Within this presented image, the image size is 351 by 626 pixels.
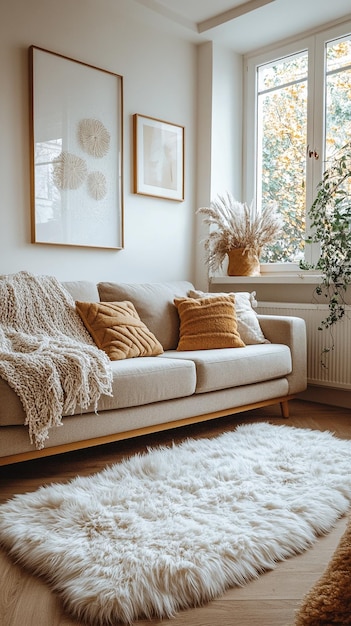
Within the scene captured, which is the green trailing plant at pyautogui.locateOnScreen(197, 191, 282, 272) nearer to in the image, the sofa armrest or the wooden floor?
the sofa armrest

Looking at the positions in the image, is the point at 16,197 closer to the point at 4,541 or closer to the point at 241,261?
the point at 241,261

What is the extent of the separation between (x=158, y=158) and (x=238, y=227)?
30.8 inches

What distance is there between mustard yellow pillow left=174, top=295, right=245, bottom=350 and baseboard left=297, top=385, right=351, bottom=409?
3.15 feet

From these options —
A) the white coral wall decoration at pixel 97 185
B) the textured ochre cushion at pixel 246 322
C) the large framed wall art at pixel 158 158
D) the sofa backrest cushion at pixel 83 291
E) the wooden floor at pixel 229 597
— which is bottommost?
the wooden floor at pixel 229 597

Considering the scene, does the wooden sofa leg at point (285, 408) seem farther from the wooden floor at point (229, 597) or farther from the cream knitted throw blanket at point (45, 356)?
the wooden floor at point (229, 597)

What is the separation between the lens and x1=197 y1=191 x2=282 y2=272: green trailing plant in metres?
4.00

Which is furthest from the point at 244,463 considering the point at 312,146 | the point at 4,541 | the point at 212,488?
the point at 312,146

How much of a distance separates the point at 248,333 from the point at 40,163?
166cm

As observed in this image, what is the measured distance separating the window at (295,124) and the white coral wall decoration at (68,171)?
1478 mm

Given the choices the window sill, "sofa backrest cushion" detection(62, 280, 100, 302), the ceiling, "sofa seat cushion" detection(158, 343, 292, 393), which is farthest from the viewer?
the window sill

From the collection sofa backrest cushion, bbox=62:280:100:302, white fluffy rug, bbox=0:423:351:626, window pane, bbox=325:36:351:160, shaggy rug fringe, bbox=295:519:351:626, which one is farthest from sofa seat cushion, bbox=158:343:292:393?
shaggy rug fringe, bbox=295:519:351:626

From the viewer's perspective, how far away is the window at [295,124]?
12.7 ft

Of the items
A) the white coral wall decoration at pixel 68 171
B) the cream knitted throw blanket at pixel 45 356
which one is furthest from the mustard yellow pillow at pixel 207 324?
the white coral wall decoration at pixel 68 171

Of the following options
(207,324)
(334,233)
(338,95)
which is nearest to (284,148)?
(338,95)
